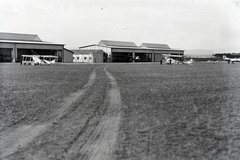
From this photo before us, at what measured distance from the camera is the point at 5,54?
67625 mm

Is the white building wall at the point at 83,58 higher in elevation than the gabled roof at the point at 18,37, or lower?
lower

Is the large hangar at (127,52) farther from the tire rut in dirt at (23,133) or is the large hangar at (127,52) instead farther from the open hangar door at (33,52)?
the tire rut in dirt at (23,133)

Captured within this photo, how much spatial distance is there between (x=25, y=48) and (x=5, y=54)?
5.43 metres

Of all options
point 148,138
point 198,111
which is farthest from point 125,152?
point 198,111

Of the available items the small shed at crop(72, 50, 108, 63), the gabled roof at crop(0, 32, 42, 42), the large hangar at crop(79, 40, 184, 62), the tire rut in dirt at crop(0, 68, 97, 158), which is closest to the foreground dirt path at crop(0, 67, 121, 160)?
the tire rut in dirt at crop(0, 68, 97, 158)

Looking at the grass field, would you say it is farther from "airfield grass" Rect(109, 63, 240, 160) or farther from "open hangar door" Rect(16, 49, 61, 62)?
"open hangar door" Rect(16, 49, 61, 62)

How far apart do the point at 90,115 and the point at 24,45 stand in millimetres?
64736

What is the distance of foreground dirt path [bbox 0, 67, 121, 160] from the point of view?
4090 millimetres

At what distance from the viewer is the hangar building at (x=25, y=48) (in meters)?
65.4

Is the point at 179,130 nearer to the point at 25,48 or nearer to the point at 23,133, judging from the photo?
the point at 23,133

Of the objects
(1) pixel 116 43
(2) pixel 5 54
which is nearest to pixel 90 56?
(1) pixel 116 43

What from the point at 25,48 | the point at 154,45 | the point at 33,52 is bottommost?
the point at 33,52

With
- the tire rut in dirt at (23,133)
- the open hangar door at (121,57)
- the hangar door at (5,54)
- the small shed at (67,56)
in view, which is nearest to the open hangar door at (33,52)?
the hangar door at (5,54)

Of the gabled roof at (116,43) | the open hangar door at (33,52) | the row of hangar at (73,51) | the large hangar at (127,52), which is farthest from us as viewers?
the gabled roof at (116,43)
